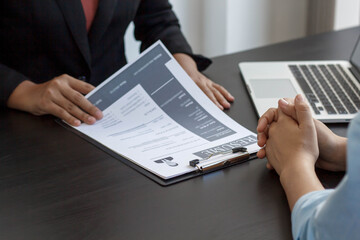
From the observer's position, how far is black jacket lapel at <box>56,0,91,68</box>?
1346 millimetres

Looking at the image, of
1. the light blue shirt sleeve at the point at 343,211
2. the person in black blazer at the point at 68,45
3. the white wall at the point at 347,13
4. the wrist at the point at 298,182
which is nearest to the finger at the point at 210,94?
the person in black blazer at the point at 68,45

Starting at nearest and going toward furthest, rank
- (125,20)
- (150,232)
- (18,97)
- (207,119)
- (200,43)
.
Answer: (150,232)
(207,119)
(18,97)
(125,20)
(200,43)

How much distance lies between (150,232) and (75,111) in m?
0.48

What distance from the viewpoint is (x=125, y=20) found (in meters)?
1.52

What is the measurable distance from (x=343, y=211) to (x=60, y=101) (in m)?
0.75

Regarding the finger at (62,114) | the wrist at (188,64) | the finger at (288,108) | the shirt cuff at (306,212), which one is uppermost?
the finger at (288,108)

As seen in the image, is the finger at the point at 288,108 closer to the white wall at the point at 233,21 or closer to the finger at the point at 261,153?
the finger at the point at 261,153

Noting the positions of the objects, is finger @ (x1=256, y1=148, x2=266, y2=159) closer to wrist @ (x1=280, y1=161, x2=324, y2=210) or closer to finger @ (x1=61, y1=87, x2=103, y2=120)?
wrist @ (x1=280, y1=161, x2=324, y2=210)

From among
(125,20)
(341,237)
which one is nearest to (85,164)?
(341,237)

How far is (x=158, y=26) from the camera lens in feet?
5.04

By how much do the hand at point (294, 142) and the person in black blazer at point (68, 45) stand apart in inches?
10.8

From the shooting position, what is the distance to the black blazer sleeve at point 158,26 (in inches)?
57.3

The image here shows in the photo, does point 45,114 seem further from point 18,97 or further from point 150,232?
point 150,232

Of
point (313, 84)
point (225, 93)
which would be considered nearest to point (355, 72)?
point (313, 84)
